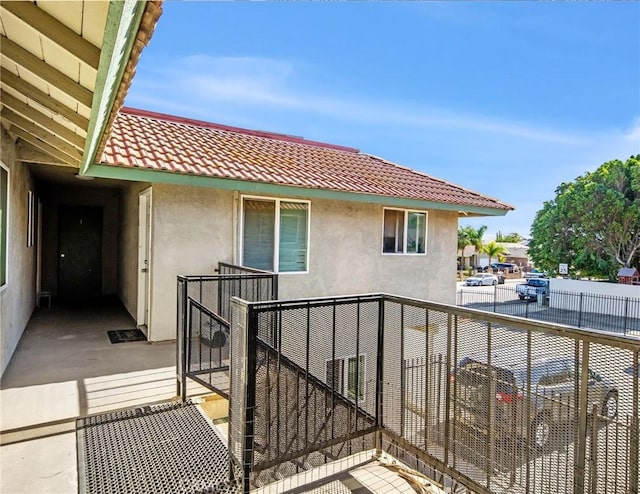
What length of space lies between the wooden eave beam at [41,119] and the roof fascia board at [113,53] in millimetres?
943

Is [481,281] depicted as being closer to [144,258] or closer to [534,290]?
[534,290]

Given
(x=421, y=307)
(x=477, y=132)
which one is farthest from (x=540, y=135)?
(x=421, y=307)

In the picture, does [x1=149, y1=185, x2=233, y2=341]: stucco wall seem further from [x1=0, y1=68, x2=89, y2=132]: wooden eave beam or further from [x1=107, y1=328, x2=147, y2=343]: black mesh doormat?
[x1=0, y1=68, x2=89, y2=132]: wooden eave beam

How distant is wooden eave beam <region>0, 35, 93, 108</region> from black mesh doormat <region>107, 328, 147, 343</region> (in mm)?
4385

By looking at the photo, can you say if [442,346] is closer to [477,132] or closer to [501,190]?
[477,132]

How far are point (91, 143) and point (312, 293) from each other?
16.5 ft

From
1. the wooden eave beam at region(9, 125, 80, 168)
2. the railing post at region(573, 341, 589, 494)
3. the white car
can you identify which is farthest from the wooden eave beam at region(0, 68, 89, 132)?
the white car

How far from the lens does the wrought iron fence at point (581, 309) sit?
19562 millimetres

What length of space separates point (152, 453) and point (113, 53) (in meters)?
2.92

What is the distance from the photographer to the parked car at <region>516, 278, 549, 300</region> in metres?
24.7

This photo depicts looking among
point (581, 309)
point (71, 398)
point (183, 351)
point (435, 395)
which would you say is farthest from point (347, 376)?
point (581, 309)

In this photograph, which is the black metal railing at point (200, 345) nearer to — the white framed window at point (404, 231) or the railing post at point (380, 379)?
the railing post at point (380, 379)

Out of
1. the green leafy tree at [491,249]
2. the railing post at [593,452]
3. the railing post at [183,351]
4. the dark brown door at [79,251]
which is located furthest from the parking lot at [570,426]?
the green leafy tree at [491,249]

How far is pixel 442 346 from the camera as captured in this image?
9.14 ft
